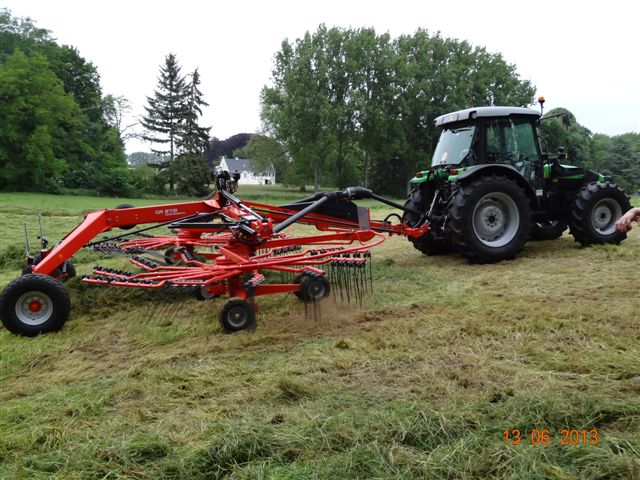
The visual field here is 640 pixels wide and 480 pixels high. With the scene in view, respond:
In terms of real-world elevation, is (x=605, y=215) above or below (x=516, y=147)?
below

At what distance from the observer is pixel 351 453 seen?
2.00 m

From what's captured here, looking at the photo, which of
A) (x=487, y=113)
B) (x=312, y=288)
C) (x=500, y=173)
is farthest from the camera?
(x=487, y=113)

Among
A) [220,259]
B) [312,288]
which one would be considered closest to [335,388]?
[312,288]

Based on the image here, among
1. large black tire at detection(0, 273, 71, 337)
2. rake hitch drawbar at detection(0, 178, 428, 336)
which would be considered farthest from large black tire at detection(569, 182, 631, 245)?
large black tire at detection(0, 273, 71, 337)

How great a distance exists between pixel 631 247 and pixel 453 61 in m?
34.1

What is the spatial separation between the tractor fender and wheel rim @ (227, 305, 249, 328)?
3503 millimetres

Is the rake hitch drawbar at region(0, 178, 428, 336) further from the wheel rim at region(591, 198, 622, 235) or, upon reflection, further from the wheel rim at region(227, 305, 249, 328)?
the wheel rim at region(591, 198, 622, 235)

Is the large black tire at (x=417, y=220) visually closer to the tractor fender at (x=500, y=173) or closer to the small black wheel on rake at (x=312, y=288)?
the tractor fender at (x=500, y=173)

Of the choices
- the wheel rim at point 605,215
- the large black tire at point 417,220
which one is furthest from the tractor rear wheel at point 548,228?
the large black tire at point 417,220

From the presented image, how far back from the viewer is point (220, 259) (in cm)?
411

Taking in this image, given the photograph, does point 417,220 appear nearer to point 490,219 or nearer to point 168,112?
point 490,219

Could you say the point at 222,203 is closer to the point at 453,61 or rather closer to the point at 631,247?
the point at 631,247

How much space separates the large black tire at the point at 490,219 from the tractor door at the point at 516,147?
22.1 inches
